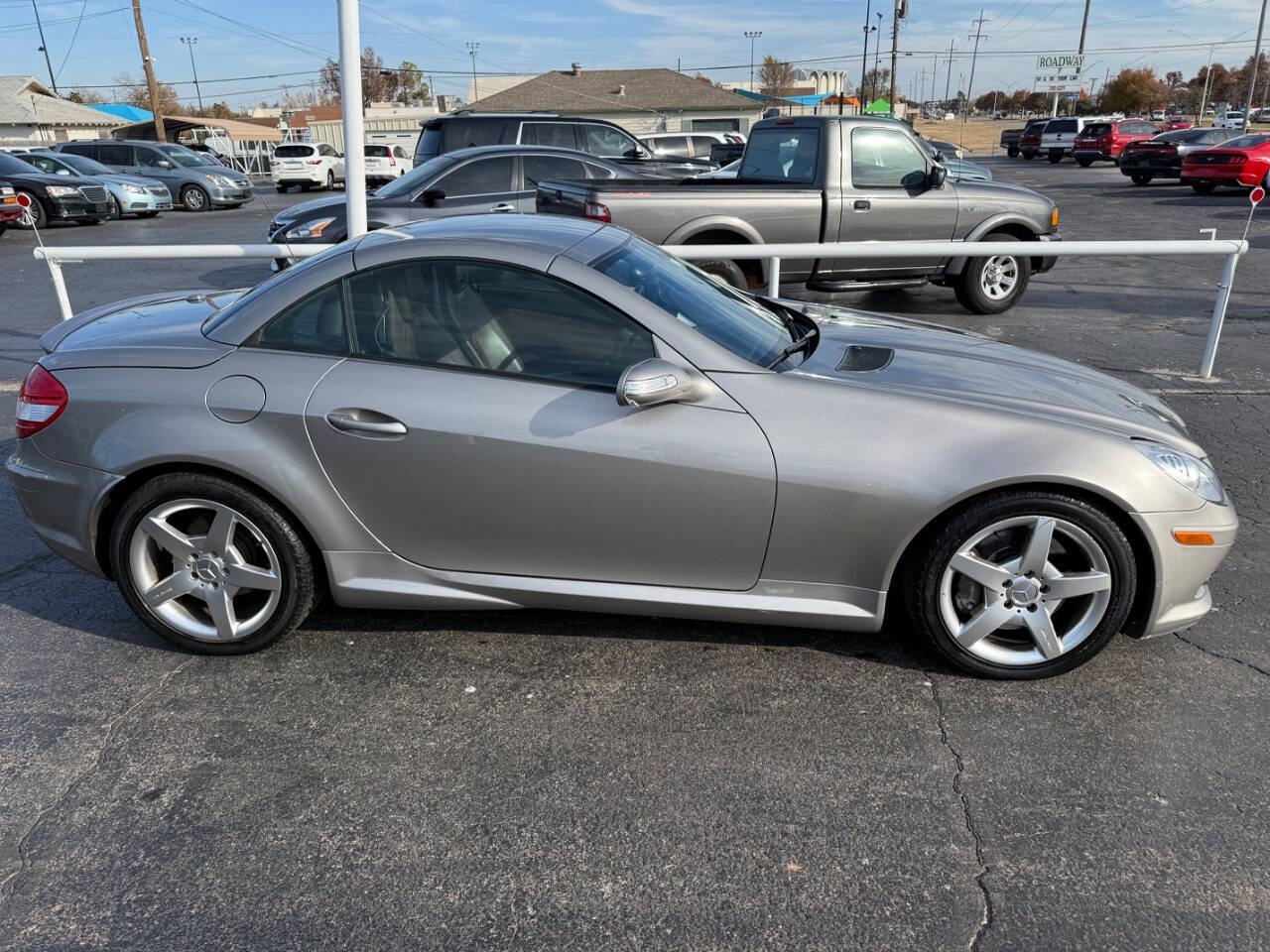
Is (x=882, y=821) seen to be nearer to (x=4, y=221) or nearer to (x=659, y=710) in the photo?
(x=659, y=710)

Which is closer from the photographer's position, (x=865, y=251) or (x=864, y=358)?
(x=864, y=358)

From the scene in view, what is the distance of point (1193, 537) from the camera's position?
3.29m

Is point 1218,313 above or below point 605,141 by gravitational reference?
below

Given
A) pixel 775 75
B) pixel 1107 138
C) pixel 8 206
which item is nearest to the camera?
pixel 8 206

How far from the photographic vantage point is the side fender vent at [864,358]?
3561 millimetres

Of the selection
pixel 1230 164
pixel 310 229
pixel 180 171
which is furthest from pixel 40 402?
pixel 1230 164

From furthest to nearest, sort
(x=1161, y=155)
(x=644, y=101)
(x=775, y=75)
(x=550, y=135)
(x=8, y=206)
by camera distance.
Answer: (x=775, y=75) < (x=644, y=101) < (x=1161, y=155) < (x=8, y=206) < (x=550, y=135)

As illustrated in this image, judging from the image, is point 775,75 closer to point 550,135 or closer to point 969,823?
point 550,135

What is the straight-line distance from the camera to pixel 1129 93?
78.2 m

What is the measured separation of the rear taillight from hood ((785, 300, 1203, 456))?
2.79 meters

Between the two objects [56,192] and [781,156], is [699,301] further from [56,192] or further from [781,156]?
[56,192]

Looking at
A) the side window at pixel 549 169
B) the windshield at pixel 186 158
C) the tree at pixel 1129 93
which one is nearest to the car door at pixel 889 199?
the side window at pixel 549 169

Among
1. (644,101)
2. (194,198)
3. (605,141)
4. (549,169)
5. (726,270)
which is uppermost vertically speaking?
(644,101)

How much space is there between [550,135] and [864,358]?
1260 centimetres
